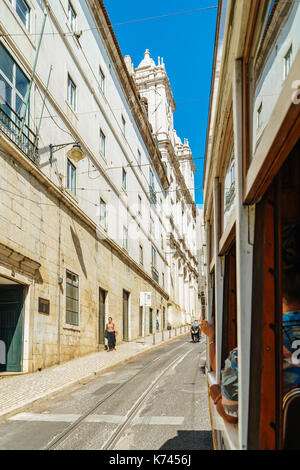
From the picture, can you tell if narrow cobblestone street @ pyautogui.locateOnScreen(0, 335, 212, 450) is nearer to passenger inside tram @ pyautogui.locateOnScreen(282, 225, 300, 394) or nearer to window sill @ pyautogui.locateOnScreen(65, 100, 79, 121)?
passenger inside tram @ pyautogui.locateOnScreen(282, 225, 300, 394)

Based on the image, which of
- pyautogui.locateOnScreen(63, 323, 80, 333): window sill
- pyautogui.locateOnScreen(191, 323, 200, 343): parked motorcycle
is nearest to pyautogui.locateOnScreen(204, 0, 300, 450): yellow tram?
pyautogui.locateOnScreen(63, 323, 80, 333): window sill

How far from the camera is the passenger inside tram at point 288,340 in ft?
6.97

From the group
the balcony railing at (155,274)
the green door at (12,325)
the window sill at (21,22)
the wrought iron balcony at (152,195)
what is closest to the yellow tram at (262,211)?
the green door at (12,325)

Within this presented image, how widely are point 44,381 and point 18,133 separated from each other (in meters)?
6.25

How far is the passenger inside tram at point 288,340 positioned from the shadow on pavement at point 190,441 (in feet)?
8.76

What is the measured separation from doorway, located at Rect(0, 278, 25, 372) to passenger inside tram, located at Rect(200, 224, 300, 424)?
33.3ft

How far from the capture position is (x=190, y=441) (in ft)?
18.1

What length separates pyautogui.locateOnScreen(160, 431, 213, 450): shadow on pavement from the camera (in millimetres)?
5254

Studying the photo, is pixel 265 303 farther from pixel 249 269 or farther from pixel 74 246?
pixel 74 246

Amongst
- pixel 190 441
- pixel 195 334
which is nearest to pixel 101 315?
pixel 195 334

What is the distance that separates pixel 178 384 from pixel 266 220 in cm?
873

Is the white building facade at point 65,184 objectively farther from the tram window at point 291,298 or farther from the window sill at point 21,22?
the tram window at point 291,298

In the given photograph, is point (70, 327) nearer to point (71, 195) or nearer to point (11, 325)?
point (11, 325)

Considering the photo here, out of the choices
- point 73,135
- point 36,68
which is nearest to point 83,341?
point 73,135
